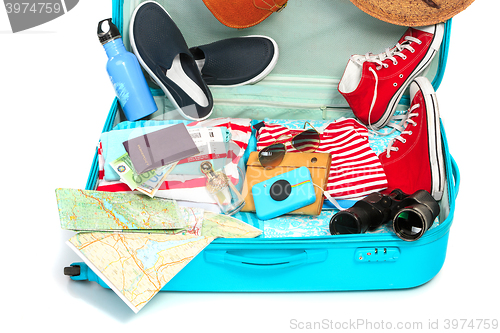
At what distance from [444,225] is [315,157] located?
0.37 m

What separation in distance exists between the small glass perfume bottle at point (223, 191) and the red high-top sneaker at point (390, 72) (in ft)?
1.61

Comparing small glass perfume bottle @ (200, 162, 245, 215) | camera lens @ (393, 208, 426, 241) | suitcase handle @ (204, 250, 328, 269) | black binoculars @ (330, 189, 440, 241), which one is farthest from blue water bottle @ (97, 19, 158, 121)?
camera lens @ (393, 208, 426, 241)

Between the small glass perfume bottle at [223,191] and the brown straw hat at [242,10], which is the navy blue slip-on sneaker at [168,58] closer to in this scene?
the brown straw hat at [242,10]

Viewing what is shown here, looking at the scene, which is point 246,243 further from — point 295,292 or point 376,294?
point 376,294

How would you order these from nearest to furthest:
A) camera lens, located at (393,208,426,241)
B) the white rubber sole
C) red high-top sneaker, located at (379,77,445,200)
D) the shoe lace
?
camera lens, located at (393,208,426,241) < red high-top sneaker, located at (379,77,445,200) < the shoe lace < the white rubber sole

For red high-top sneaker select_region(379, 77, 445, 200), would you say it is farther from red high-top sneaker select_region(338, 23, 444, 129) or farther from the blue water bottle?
the blue water bottle

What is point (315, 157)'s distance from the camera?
1.25 m

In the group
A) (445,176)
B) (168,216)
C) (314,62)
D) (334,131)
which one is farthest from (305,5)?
(168,216)

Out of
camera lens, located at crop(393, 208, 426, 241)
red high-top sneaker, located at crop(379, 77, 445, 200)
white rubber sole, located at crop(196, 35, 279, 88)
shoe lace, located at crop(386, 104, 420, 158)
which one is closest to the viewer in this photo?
camera lens, located at crop(393, 208, 426, 241)

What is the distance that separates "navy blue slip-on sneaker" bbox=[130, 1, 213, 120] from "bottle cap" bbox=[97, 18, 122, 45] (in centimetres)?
6

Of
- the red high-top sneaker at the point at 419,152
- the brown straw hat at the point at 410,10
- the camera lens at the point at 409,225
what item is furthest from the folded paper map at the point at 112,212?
the brown straw hat at the point at 410,10

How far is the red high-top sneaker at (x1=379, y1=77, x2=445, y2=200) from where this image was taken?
47.6 inches

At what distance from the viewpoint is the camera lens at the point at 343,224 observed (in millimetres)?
1064

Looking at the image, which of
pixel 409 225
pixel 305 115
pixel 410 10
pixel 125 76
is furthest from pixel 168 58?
pixel 409 225
